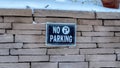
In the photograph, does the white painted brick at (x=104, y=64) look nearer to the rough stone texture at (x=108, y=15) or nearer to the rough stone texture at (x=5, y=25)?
the rough stone texture at (x=108, y=15)

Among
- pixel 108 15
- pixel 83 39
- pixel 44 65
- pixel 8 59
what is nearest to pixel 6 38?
pixel 8 59

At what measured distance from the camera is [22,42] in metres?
2.29

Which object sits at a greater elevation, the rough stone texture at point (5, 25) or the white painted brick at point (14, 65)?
the rough stone texture at point (5, 25)

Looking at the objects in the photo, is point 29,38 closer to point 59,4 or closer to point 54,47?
point 54,47

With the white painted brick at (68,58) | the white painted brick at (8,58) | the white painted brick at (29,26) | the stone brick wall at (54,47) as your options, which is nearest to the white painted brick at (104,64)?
the stone brick wall at (54,47)

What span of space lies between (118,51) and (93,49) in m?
0.22

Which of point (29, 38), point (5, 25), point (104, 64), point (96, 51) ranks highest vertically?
point (5, 25)

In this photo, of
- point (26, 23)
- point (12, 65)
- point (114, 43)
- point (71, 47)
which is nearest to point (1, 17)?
point (26, 23)

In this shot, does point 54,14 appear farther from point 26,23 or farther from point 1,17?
point 1,17

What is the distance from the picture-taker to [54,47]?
2344mm

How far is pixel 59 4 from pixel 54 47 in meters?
0.36

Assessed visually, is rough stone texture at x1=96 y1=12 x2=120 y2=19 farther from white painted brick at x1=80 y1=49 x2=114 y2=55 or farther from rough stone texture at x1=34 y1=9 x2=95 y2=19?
white painted brick at x1=80 y1=49 x2=114 y2=55

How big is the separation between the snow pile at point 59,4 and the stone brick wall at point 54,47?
0.04 m

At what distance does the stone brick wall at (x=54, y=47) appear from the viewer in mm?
2279
